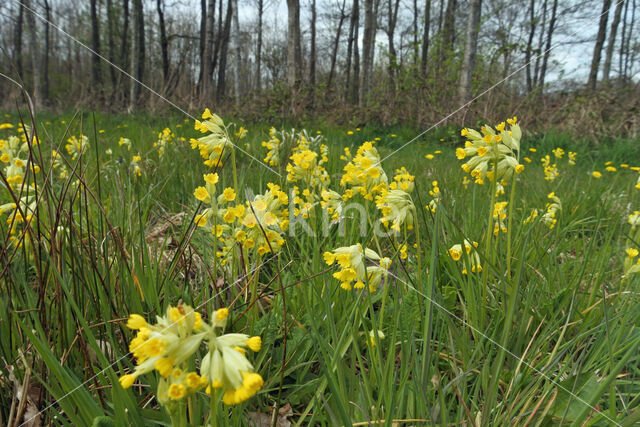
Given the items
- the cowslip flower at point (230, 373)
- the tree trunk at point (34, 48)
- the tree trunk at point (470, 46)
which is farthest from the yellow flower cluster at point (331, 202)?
the tree trunk at point (34, 48)

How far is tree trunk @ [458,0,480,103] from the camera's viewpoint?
962cm

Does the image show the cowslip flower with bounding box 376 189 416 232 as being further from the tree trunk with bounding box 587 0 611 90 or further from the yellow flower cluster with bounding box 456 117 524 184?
the tree trunk with bounding box 587 0 611 90

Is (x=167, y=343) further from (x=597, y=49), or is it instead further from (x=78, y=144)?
(x=597, y=49)

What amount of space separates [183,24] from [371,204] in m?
27.2

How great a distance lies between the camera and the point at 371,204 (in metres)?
2.59

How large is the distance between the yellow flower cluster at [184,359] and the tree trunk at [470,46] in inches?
395

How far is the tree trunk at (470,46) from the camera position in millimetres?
9617

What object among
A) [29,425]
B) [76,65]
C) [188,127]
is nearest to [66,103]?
[188,127]

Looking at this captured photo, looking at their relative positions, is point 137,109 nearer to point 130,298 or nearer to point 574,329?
point 130,298

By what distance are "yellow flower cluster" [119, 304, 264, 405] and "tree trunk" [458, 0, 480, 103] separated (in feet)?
32.9

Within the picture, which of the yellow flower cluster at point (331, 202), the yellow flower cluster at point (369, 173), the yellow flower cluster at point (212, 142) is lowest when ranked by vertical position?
the yellow flower cluster at point (331, 202)

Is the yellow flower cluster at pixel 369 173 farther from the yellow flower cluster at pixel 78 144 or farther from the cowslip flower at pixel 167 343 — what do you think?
the cowslip flower at pixel 167 343

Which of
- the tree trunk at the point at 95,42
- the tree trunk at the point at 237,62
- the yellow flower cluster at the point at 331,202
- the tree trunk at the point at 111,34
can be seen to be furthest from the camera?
A: the tree trunk at the point at 111,34

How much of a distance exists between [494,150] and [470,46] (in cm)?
956
